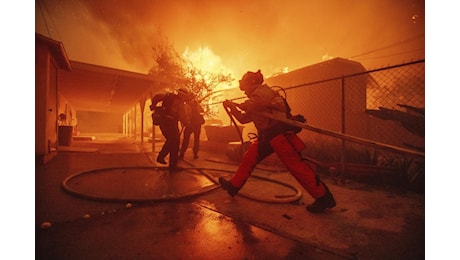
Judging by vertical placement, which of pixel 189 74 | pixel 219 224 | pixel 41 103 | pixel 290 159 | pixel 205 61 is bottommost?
pixel 219 224

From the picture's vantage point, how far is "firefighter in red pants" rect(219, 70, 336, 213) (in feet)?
7.83

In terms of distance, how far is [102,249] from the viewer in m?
1.58

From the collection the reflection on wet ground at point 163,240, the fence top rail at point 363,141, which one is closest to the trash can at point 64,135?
the reflection on wet ground at point 163,240

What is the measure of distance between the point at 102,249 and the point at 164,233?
0.47m

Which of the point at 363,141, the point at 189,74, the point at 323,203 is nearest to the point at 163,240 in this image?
the point at 323,203

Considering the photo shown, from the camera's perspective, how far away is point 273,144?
2539 mm

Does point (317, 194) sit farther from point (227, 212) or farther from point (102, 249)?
point (102, 249)

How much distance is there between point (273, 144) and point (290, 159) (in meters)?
0.27

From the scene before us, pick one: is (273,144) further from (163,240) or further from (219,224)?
(163,240)

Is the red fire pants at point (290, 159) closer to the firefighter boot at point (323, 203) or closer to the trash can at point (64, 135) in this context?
the firefighter boot at point (323, 203)

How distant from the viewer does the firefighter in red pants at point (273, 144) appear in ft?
7.83

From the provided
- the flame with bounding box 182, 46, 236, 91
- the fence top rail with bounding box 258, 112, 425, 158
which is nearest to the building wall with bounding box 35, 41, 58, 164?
the fence top rail with bounding box 258, 112, 425, 158

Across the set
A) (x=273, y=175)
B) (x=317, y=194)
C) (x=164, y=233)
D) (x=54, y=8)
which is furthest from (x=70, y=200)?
(x=273, y=175)

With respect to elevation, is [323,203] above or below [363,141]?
below
